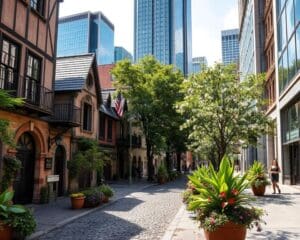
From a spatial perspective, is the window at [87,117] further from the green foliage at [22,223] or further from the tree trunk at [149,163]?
the green foliage at [22,223]

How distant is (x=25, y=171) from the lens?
55.4 feet

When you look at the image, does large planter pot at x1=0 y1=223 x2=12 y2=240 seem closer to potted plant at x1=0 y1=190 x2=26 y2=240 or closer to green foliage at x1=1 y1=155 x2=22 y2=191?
potted plant at x1=0 y1=190 x2=26 y2=240

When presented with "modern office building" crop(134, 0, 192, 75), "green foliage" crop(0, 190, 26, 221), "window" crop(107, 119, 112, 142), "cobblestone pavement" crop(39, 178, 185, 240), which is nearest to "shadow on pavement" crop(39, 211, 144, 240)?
"cobblestone pavement" crop(39, 178, 185, 240)

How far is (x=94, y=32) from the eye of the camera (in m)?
134

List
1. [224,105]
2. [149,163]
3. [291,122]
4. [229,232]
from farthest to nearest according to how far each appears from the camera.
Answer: [149,163], [291,122], [224,105], [229,232]

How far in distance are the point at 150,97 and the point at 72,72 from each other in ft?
36.9

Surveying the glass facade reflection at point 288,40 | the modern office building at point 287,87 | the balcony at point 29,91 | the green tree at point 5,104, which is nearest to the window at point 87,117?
the balcony at point 29,91

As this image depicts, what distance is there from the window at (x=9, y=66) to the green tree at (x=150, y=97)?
18.4 meters

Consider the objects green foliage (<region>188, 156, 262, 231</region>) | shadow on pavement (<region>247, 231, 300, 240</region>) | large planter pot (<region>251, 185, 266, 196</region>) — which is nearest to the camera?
green foliage (<region>188, 156, 262, 231</region>)

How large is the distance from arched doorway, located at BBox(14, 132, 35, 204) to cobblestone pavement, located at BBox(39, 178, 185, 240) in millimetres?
4017

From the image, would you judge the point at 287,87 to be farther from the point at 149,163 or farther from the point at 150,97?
the point at 149,163

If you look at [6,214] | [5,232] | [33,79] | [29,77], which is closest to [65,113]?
[33,79]

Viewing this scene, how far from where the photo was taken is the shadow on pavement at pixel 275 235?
887cm

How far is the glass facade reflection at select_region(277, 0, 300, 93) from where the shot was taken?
21.4 metres
